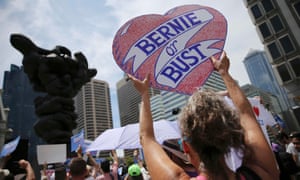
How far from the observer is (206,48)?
2959 millimetres

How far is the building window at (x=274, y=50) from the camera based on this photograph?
25875 mm

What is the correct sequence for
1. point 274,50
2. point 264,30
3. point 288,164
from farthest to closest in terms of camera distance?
point 264,30 → point 274,50 → point 288,164

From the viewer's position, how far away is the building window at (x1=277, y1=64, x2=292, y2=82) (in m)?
24.4

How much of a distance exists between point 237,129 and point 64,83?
17.4 metres

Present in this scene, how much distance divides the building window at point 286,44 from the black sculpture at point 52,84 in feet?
81.9

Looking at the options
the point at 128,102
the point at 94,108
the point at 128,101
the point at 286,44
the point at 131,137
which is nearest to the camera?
the point at 131,137

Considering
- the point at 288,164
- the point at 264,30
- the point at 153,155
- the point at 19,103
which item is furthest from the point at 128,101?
the point at 153,155

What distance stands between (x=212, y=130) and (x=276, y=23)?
31543mm

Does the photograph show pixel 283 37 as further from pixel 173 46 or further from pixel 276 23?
pixel 173 46

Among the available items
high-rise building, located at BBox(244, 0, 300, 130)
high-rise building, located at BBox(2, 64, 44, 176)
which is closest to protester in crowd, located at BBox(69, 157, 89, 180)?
high-rise building, located at BBox(244, 0, 300, 130)

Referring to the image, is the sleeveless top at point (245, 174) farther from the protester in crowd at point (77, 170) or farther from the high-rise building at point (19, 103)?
the high-rise building at point (19, 103)

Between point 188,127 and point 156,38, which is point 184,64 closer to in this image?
point 156,38

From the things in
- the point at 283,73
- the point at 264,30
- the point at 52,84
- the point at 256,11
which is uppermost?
the point at 256,11

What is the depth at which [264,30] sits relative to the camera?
2717 centimetres
